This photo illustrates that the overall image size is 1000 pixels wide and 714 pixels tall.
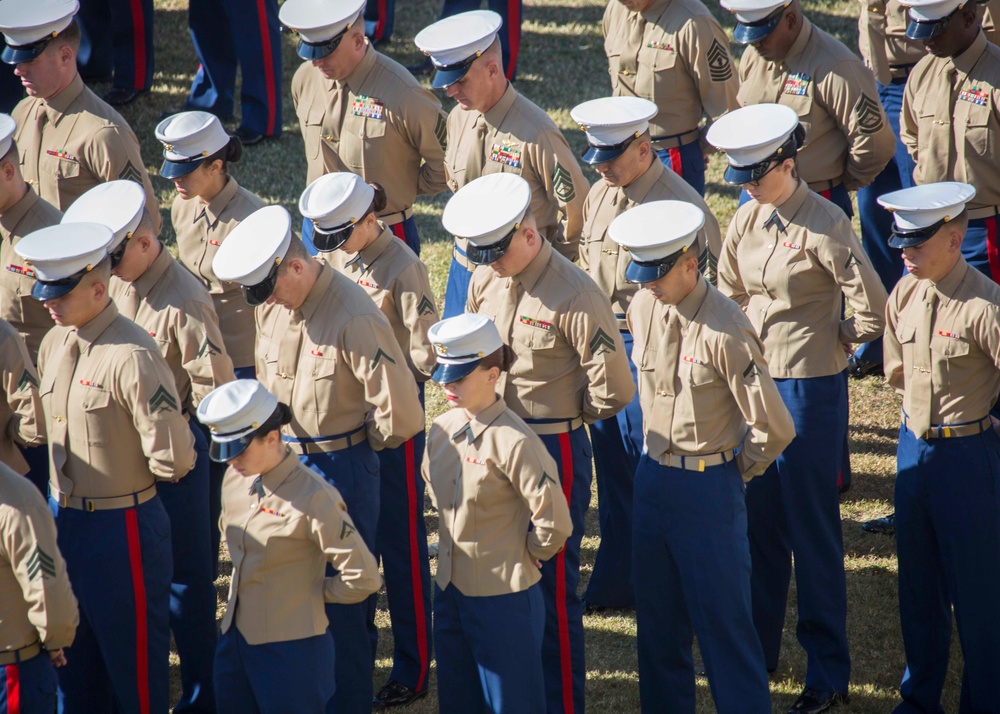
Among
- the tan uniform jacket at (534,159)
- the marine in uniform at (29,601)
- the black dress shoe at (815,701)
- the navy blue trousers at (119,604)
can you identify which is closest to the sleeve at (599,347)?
the tan uniform jacket at (534,159)

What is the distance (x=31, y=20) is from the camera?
20.5 feet

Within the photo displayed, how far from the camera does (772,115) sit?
524 cm

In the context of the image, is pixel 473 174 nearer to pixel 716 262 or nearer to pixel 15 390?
pixel 716 262

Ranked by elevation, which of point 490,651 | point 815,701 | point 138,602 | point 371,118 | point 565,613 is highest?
point 371,118

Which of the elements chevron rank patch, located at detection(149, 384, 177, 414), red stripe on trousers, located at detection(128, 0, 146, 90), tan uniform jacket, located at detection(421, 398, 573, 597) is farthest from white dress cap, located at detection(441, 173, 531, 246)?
red stripe on trousers, located at detection(128, 0, 146, 90)

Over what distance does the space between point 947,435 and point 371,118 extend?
331 cm

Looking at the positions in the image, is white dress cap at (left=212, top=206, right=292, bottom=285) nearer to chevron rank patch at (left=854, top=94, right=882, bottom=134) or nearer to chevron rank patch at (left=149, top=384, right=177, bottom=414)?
chevron rank patch at (left=149, top=384, right=177, bottom=414)

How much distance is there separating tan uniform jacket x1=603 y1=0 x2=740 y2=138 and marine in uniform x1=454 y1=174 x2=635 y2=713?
2.35 metres

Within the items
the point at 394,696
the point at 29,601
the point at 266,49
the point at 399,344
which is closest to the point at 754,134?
the point at 399,344

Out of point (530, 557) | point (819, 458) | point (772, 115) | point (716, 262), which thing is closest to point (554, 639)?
Result: point (530, 557)

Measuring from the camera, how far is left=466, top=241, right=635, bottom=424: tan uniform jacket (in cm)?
488

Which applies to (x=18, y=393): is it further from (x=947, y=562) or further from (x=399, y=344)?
(x=947, y=562)

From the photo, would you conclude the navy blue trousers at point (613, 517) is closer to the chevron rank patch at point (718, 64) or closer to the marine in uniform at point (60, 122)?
the chevron rank patch at point (718, 64)

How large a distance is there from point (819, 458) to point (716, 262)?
1049 mm
